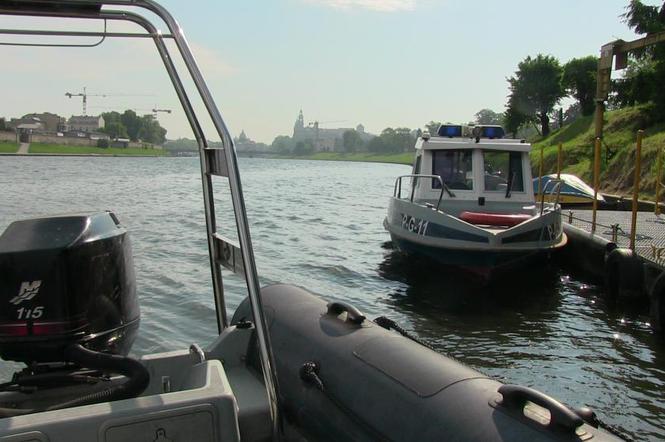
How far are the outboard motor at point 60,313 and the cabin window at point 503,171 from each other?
1092 centimetres

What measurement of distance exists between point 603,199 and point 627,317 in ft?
41.6

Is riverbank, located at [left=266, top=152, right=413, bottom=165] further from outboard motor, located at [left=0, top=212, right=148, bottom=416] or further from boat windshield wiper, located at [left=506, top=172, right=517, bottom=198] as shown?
outboard motor, located at [left=0, top=212, right=148, bottom=416]

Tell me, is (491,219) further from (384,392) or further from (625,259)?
(384,392)

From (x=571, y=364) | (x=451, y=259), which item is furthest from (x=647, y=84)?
(x=571, y=364)

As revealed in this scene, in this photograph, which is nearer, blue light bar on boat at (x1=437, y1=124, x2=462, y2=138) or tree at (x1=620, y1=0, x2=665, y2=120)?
blue light bar on boat at (x1=437, y1=124, x2=462, y2=138)

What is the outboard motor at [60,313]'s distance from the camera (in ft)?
8.52

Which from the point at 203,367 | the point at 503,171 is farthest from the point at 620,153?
the point at 203,367

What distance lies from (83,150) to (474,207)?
92768 mm

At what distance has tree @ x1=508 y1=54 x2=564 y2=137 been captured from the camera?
6009 centimetres

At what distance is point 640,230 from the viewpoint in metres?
13.0

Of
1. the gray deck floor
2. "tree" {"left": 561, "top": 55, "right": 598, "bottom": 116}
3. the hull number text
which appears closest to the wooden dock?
the gray deck floor

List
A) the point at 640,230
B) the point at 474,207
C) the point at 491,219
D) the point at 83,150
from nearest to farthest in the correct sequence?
the point at 491,219, the point at 474,207, the point at 640,230, the point at 83,150

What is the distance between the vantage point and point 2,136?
8850 centimetres

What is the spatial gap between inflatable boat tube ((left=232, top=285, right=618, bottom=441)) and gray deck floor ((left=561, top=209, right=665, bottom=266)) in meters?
7.65
